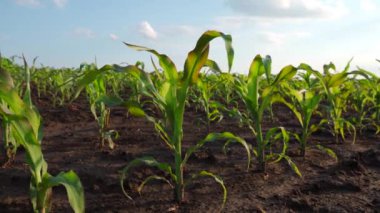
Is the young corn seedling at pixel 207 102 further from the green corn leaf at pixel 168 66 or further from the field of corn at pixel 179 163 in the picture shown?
the green corn leaf at pixel 168 66

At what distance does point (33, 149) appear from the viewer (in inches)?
56.5

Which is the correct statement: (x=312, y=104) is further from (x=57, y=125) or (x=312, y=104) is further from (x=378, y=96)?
(x=57, y=125)

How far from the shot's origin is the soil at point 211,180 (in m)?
1.88

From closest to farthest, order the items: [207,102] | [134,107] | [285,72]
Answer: [134,107]
[285,72]
[207,102]

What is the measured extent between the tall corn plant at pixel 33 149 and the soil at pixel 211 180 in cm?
38

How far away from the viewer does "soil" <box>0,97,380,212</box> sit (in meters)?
1.88

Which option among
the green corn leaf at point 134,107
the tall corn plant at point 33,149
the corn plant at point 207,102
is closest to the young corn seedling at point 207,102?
the corn plant at point 207,102

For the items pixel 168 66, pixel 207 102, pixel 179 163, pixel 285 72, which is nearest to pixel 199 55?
pixel 168 66

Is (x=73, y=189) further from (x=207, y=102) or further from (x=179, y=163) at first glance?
(x=207, y=102)

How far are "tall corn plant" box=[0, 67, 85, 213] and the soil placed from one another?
38cm

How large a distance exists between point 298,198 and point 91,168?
1232 millimetres

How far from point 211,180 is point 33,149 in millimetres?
1092

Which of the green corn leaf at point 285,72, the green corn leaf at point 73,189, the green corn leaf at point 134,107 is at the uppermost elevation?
the green corn leaf at point 285,72

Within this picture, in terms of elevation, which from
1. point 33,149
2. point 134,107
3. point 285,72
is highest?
point 285,72
